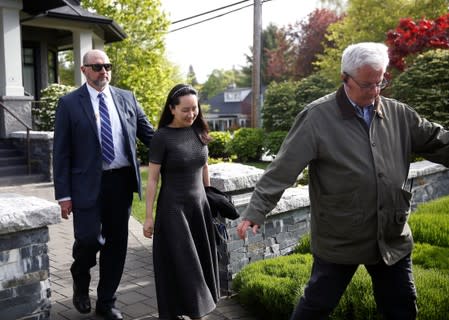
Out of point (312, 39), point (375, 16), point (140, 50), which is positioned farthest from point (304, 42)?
point (140, 50)

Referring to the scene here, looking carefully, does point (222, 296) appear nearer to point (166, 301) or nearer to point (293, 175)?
point (166, 301)

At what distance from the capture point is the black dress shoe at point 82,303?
12.3 feet

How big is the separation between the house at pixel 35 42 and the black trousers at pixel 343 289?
8863 millimetres

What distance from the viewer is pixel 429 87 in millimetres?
9141

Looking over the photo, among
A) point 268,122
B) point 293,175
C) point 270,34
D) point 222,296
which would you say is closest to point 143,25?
point 268,122

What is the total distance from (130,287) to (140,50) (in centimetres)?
1548

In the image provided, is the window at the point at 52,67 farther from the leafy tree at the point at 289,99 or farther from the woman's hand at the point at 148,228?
the woman's hand at the point at 148,228

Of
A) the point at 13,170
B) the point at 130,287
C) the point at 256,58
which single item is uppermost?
the point at 256,58

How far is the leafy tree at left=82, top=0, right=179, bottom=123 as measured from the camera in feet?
59.6

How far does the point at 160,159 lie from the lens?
341 cm

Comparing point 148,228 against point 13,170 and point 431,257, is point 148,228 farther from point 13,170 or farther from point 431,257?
point 13,170

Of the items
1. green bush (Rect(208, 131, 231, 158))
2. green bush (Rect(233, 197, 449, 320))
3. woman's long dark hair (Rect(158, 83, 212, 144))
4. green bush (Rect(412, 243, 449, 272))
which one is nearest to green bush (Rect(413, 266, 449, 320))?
green bush (Rect(233, 197, 449, 320))

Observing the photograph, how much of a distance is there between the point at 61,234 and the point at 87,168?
3.10 metres

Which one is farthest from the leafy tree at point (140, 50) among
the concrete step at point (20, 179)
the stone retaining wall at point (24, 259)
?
the stone retaining wall at point (24, 259)
